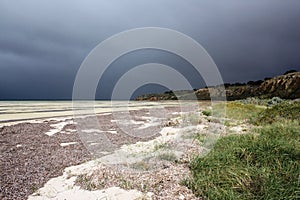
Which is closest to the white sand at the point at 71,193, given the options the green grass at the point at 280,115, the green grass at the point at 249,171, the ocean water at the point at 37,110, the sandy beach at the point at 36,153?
the sandy beach at the point at 36,153

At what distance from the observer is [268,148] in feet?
17.3

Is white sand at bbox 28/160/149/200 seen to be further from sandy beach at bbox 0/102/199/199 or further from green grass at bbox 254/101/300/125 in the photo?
green grass at bbox 254/101/300/125

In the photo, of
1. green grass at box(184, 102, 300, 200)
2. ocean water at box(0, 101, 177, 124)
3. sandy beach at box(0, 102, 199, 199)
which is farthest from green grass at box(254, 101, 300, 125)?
ocean water at box(0, 101, 177, 124)

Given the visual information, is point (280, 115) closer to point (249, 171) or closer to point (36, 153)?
point (249, 171)

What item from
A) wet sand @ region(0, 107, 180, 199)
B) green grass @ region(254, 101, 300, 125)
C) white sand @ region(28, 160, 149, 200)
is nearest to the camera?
white sand @ region(28, 160, 149, 200)

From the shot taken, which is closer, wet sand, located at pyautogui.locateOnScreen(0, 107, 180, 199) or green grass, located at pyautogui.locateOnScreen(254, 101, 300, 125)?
wet sand, located at pyautogui.locateOnScreen(0, 107, 180, 199)

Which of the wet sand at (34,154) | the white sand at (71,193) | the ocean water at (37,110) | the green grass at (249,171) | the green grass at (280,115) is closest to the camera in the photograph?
the green grass at (249,171)

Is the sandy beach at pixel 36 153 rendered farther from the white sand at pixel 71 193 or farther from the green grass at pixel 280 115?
the green grass at pixel 280 115

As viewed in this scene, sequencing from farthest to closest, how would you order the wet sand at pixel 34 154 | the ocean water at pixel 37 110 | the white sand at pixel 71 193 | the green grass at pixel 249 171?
the ocean water at pixel 37 110, the wet sand at pixel 34 154, the white sand at pixel 71 193, the green grass at pixel 249 171

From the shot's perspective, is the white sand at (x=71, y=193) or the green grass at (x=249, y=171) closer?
the green grass at (x=249, y=171)

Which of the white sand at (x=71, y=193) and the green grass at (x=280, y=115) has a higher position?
the green grass at (x=280, y=115)

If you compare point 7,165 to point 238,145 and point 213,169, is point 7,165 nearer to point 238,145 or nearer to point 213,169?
point 213,169

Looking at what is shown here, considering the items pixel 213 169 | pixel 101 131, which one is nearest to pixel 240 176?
pixel 213 169

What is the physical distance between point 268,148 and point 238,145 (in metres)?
0.66
